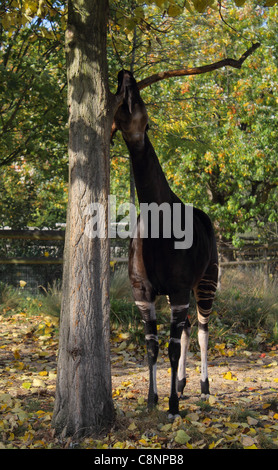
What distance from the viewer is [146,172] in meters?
4.27

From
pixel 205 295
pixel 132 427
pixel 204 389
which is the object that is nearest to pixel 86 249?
pixel 132 427

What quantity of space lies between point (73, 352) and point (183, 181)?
10.3m

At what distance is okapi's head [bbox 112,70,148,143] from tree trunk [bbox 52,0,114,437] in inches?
5.8

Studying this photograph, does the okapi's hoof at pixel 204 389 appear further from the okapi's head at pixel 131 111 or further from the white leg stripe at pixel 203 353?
the okapi's head at pixel 131 111

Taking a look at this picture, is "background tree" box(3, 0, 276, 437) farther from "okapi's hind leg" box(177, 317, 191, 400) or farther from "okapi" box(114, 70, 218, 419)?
"okapi's hind leg" box(177, 317, 191, 400)

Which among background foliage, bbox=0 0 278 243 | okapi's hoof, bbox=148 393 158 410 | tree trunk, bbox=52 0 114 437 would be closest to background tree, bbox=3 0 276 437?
tree trunk, bbox=52 0 114 437

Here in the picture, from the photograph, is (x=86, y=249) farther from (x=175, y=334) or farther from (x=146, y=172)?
(x=175, y=334)

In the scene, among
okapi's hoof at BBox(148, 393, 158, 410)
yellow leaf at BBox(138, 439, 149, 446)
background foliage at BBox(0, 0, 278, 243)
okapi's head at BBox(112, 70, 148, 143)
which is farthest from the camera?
background foliage at BBox(0, 0, 278, 243)

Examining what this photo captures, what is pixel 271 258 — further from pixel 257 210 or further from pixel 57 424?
pixel 57 424

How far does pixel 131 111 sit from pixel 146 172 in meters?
0.52

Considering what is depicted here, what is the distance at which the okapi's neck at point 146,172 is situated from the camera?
424 centimetres

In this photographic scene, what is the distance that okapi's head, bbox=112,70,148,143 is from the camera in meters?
4.17

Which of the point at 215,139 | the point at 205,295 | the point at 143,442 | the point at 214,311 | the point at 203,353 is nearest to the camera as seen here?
the point at 143,442

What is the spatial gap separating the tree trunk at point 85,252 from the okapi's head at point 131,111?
15 cm
